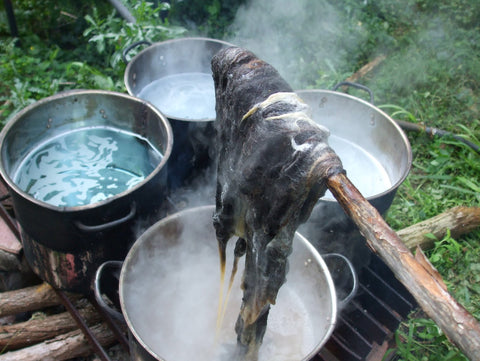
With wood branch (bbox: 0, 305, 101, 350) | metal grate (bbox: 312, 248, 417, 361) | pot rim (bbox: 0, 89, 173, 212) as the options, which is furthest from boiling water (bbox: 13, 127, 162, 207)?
metal grate (bbox: 312, 248, 417, 361)

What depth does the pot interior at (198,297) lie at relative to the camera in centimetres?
284

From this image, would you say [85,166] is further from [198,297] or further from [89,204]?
Result: [198,297]

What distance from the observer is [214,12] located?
7039 millimetres

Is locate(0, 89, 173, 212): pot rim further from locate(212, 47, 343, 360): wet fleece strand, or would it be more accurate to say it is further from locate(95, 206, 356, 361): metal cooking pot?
locate(212, 47, 343, 360): wet fleece strand

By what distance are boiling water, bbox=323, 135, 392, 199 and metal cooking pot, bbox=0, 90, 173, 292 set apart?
1796 mm

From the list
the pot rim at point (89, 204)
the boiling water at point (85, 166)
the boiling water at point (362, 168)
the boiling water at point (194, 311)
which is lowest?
the boiling water at point (194, 311)

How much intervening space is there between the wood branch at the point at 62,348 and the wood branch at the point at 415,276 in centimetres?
281

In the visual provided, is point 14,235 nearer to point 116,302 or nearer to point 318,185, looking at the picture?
point 116,302

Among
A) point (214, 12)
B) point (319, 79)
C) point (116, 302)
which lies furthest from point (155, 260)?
point (214, 12)

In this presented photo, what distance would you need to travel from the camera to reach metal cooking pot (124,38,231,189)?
3930 millimetres

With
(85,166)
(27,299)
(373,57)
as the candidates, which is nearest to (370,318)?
(85,166)

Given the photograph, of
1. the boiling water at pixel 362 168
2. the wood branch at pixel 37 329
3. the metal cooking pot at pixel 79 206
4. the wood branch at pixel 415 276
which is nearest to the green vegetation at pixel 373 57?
the boiling water at pixel 362 168

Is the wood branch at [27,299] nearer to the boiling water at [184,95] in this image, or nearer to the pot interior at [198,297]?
Answer: the pot interior at [198,297]

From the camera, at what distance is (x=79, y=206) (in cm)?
286
